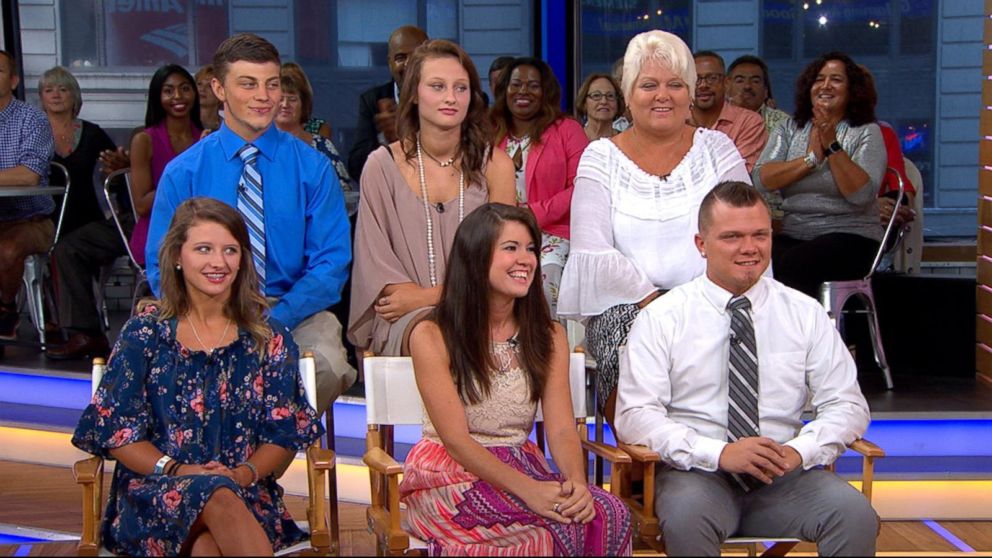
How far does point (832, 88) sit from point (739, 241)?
230cm

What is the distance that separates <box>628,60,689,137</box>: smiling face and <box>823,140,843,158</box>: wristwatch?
1527 mm

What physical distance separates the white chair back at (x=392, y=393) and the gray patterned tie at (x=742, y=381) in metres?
0.41

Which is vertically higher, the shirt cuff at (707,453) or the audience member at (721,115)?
the audience member at (721,115)

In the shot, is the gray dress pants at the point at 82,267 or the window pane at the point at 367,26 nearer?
the gray dress pants at the point at 82,267

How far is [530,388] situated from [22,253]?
3.86m

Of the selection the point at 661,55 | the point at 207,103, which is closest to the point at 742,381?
the point at 661,55

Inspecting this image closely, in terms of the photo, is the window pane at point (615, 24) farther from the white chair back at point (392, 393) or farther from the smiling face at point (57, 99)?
the white chair back at point (392, 393)

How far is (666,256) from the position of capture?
3559 millimetres

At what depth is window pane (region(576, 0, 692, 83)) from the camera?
7.18m

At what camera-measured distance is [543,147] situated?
4977mm

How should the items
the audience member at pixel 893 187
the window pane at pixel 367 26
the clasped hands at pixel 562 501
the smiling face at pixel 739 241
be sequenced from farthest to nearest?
1. the window pane at pixel 367 26
2. the audience member at pixel 893 187
3. the smiling face at pixel 739 241
4. the clasped hands at pixel 562 501

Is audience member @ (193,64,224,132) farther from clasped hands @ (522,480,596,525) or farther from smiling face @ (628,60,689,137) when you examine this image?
clasped hands @ (522,480,596,525)

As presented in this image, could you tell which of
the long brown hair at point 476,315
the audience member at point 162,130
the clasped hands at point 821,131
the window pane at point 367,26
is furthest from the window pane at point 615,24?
the long brown hair at point 476,315

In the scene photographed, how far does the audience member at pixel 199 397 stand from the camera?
288cm
